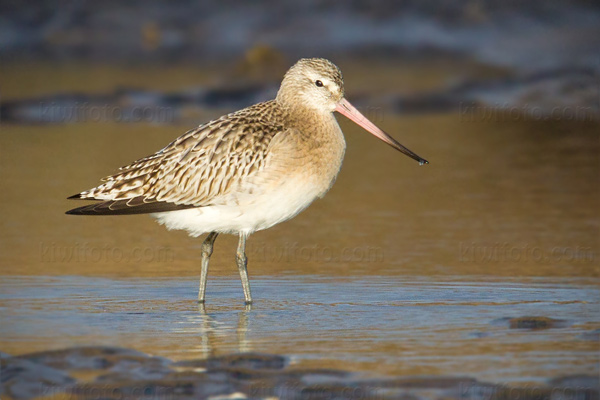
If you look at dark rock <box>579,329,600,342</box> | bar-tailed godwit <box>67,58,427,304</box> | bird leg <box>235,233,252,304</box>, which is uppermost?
bar-tailed godwit <box>67,58,427,304</box>

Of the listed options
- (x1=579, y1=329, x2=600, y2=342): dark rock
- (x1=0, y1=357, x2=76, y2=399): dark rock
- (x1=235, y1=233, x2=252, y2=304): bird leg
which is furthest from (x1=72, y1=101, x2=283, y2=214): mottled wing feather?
(x1=579, y1=329, x2=600, y2=342): dark rock

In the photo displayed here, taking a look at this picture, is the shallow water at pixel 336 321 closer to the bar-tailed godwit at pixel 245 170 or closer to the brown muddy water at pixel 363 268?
the brown muddy water at pixel 363 268

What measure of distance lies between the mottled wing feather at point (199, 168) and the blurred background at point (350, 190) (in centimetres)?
72

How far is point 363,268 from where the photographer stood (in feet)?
31.1

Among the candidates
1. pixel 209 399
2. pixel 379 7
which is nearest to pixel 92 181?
pixel 209 399

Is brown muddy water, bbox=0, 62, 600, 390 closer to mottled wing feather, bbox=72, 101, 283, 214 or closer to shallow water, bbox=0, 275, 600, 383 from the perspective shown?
shallow water, bbox=0, 275, 600, 383

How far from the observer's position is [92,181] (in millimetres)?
12734

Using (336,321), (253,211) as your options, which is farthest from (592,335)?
(253,211)

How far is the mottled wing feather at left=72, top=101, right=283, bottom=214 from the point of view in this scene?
8.50 metres

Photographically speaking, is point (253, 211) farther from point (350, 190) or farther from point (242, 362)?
point (350, 190)

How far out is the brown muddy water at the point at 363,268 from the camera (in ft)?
23.2

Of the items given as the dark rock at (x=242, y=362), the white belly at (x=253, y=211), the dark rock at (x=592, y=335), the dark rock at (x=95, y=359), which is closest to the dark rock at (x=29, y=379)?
the dark rock at (x=95, y=359)

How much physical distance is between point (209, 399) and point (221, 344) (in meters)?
1.26

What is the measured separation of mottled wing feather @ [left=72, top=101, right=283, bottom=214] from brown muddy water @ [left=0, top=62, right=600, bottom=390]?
2.36 feet
